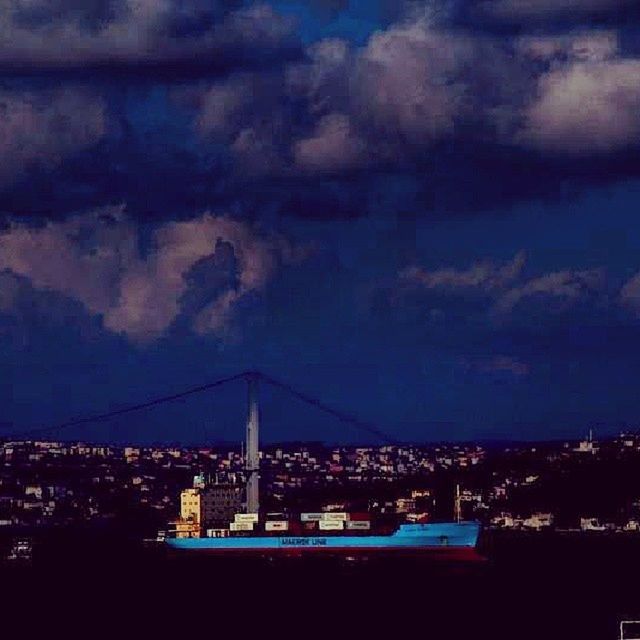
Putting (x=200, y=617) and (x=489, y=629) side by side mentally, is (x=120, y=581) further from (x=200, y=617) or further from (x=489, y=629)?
(x=489, y=629)

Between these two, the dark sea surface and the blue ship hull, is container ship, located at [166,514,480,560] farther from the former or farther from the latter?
the dark sea surface

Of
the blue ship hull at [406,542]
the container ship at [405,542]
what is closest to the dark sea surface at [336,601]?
the container ship at [405,542]

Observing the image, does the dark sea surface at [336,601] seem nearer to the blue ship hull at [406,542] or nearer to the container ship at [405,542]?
Result: the container ship at [405,542]

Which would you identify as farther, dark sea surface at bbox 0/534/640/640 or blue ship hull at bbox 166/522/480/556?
blue ship hull at bbox 166/522/480/556

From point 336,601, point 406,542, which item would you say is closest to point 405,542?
point 406,542

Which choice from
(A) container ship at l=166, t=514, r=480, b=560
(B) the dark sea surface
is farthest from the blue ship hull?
(B) the dark sea surface

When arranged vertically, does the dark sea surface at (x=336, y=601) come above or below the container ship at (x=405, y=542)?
below

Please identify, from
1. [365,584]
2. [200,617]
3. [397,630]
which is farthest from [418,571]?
[397,630]

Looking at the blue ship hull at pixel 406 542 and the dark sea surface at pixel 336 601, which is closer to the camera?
the dark sea surface at pixel 336 601
